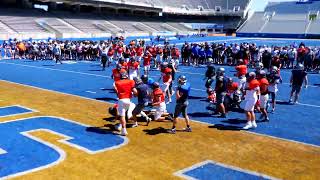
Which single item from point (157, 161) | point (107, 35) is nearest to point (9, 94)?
point (157, 161)

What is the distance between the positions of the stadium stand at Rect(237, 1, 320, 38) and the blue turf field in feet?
165

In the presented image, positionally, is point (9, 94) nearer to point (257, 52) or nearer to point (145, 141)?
point (145, 141)

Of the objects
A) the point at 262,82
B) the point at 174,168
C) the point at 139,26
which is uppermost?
the point at 139,26

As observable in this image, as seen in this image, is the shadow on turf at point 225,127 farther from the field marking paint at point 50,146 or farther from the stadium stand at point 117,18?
the stadium stand at point 117,18

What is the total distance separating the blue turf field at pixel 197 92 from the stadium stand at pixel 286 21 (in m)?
50.2

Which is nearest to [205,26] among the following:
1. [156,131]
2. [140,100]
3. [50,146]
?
[140,100]

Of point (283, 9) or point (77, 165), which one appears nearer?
point (77, 165)

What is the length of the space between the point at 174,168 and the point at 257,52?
22549mm

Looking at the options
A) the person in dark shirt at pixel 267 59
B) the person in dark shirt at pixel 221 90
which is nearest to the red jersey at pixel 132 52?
the person in dark shirt at pixel 267 59

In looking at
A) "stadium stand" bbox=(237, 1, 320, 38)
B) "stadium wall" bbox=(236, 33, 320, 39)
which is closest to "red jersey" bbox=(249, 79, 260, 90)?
"stadium wall" bbox=(236, 33, 320, 39)

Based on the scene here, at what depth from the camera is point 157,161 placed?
862 cm

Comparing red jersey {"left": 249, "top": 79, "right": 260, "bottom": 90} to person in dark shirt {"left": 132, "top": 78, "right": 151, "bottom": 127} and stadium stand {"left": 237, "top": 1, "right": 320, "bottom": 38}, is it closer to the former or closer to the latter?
person in dark shirt {"left": 132, "top": 78, "right": 151, "bottom": 127}

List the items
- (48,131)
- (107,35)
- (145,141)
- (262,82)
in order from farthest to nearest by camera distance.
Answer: (107,35) < (262,82) < (48,131) < (145,141)

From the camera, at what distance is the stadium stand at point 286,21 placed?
72.9 metres
